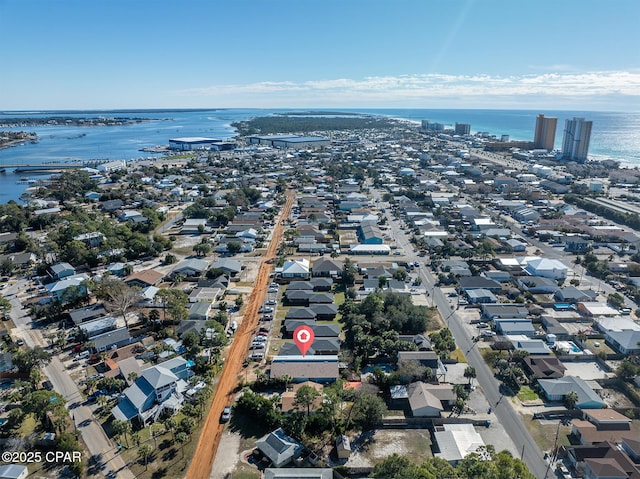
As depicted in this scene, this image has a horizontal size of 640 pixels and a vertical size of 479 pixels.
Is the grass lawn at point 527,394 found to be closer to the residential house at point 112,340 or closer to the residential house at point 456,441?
the residential house at point 456,441

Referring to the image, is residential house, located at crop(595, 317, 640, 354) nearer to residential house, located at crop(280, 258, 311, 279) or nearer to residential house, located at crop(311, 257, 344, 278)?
residential house, located at crop(311, 257, 344, 278)

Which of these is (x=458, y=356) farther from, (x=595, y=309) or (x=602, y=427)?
(x=595, y=309)

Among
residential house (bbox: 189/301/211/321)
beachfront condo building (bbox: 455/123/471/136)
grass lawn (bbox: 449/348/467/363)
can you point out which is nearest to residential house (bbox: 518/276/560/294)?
grass lawn (bbox: 449/348/467/363)

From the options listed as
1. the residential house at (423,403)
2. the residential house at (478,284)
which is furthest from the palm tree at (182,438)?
the residential house at (478,284)

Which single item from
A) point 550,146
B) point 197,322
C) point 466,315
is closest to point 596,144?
point 550,146

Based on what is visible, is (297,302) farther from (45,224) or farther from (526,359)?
(45,224)
